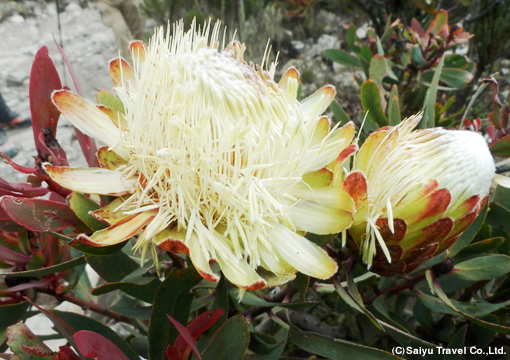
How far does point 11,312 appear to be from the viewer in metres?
0.78

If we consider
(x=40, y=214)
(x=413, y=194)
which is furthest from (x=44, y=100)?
(x=413, y=194)

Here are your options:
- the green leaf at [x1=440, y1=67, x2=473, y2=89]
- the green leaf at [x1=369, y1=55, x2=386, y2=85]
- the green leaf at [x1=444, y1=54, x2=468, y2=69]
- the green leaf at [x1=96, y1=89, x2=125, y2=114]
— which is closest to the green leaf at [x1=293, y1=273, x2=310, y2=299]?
the green leaf at [x1=96, y1=89, x2=125, y2=114]

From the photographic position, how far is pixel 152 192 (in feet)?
2.05

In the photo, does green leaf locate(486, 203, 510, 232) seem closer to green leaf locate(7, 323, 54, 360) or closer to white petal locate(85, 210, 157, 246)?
white petal locate(85, 210, 157, 246)

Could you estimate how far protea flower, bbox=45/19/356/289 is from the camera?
1.89 ft

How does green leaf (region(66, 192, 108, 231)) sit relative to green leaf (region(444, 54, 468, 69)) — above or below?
above

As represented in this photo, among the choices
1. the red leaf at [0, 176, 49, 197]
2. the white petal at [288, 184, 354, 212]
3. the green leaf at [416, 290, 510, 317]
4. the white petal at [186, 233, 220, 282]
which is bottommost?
the green leaf at [416, 290, 510, 317]

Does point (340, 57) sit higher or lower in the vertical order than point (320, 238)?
lower

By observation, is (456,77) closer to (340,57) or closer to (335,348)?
(340,57)

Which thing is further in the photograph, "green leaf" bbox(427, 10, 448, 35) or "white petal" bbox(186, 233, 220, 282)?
"green leaf" bbox(427, 10, 448, 35)

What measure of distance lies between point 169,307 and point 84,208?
0.66 feet

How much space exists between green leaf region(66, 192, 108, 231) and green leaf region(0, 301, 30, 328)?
0.97 feet

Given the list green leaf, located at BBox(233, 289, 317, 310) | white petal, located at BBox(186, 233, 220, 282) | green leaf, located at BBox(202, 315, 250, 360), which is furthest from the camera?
green leaf, located at BBox(233, 289, 317, 310)

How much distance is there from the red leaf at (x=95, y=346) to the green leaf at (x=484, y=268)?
0.57 metres
